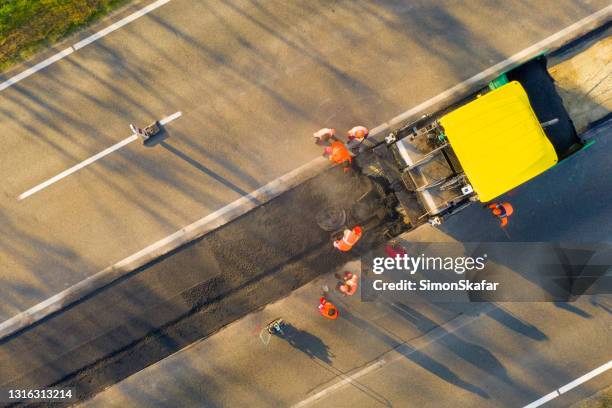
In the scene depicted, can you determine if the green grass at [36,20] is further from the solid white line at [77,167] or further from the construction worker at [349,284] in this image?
the construction worker at [349,284]

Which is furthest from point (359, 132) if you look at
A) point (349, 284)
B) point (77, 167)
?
point (77, 167)

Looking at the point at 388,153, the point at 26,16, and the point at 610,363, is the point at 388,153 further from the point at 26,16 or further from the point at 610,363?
the point at 26,16

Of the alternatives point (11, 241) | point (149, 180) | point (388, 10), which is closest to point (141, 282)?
point (149, 180)

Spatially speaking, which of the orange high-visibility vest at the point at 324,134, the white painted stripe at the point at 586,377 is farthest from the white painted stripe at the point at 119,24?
the white painted stripe at the point at 586,377

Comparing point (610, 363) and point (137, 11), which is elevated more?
point (137, 11)

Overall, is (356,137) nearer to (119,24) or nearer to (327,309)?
(327,309)

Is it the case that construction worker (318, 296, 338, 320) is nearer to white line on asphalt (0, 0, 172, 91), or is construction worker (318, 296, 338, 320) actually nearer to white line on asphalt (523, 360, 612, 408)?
white line on asphalt (523, 360, 612, 408)
